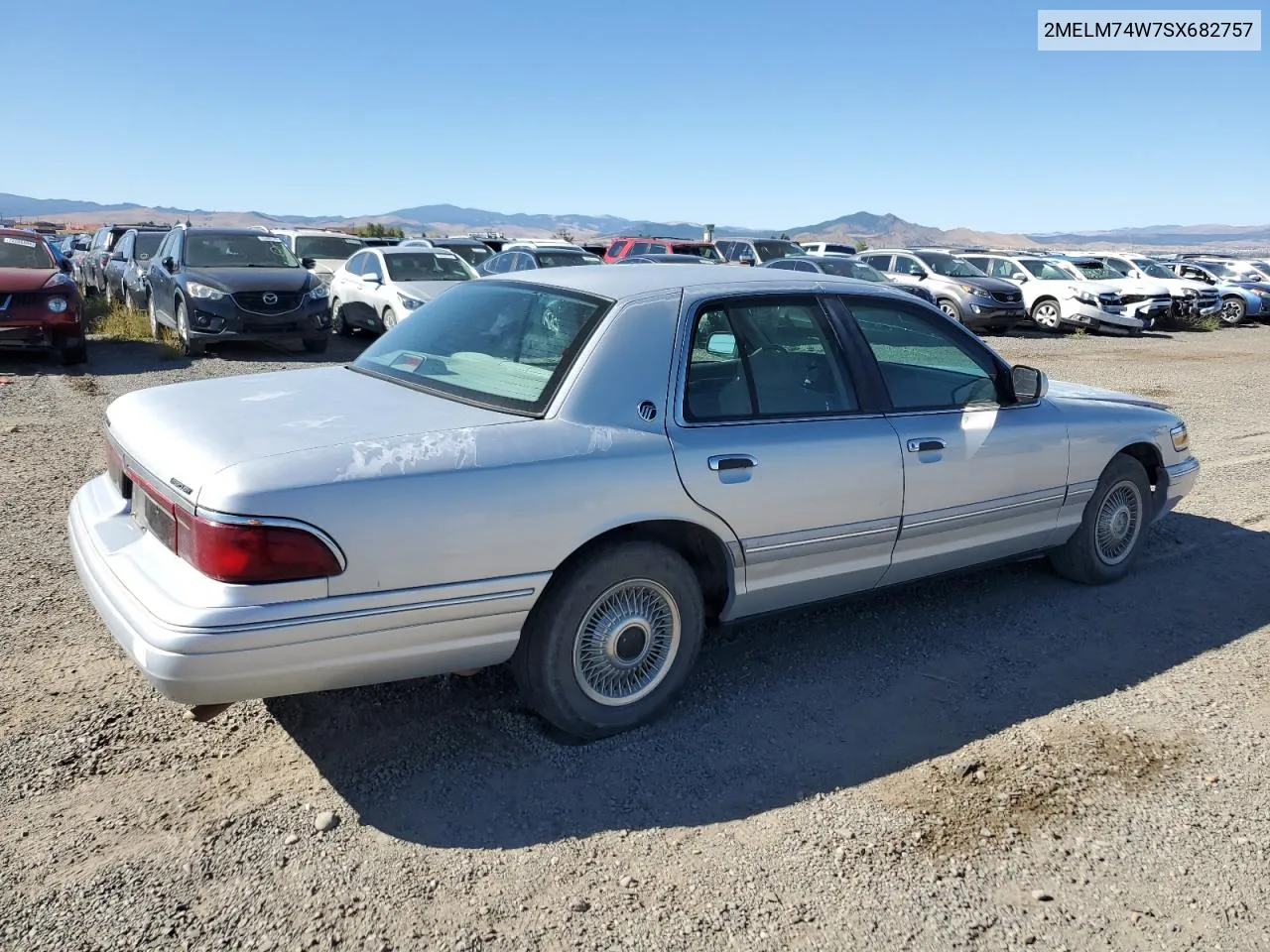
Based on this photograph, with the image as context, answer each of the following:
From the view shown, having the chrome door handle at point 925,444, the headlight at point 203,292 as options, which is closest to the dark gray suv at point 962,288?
the headlight at point 203,292

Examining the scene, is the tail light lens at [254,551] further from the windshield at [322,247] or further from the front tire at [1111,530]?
the windshield at [322,247]

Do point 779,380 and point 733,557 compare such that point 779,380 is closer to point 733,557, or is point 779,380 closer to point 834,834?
point 733,557

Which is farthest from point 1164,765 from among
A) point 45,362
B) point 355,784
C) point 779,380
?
point 45,362

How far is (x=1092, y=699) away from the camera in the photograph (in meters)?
4.12

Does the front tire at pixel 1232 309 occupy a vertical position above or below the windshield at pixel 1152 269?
below

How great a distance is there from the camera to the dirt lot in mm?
2758

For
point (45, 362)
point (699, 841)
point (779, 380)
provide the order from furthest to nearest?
point (45, 362) < point (779, 380) < point (699, 841)

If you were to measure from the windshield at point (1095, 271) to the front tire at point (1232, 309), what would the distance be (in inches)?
139

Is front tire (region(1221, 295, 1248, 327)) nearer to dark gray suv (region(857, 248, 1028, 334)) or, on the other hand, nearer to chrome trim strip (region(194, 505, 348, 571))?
dark gray suv (region(857, 248, 1028, 334))

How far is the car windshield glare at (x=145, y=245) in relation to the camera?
56.6 ft

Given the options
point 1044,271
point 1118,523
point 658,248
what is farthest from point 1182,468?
point 1044,271

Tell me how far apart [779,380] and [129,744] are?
8.77 ft

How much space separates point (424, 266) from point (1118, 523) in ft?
39.3

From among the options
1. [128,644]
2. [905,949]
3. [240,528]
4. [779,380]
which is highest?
[779,380]
